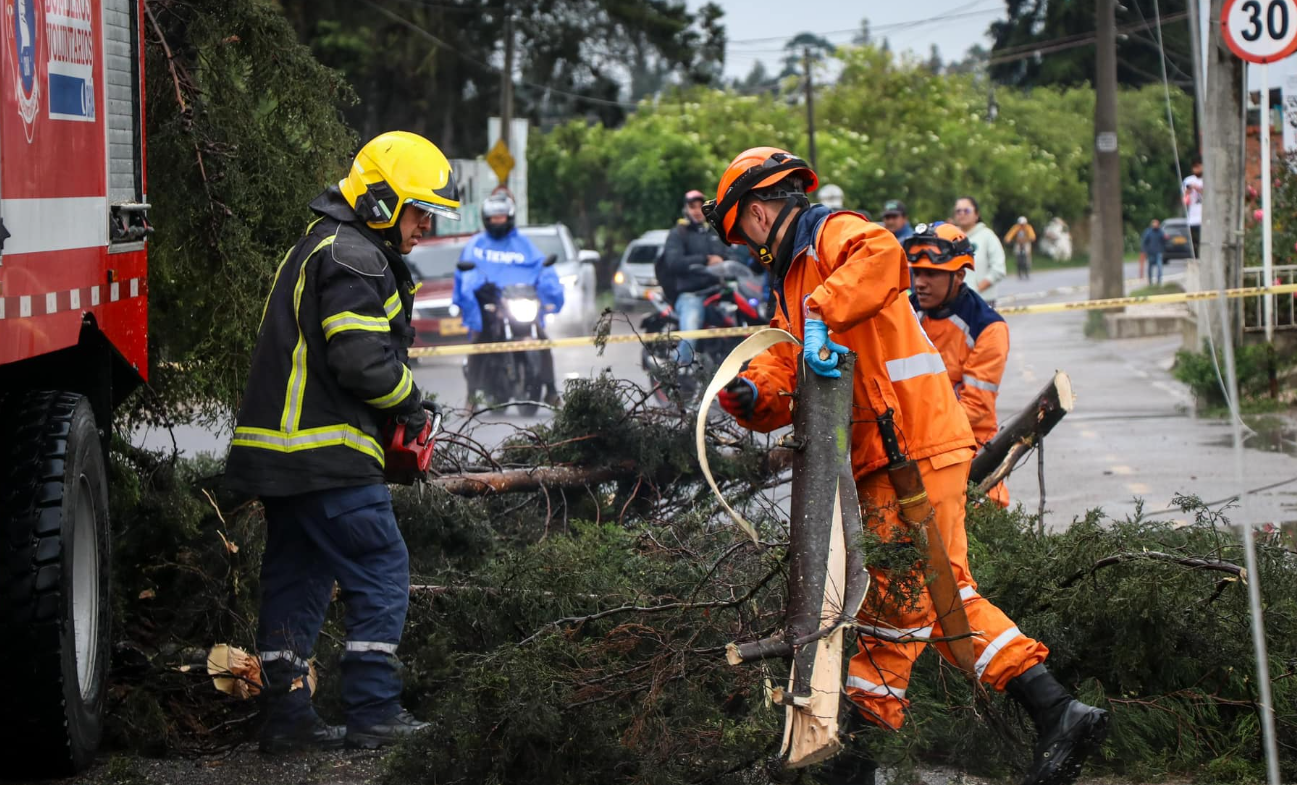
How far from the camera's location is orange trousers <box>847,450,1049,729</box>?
3898 mm

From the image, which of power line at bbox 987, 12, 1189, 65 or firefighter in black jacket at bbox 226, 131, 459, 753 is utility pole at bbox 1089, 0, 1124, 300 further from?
power line at bbox 987, 12, 1189, 65

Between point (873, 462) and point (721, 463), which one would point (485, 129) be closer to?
point (721, 463)

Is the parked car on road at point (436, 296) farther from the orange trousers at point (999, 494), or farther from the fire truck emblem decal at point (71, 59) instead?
the fire truck emblem decal at point (71, 59)

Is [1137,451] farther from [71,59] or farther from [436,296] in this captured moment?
[436,296]

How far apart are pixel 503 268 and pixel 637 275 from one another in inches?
640

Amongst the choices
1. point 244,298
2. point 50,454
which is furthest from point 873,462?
point 244,298

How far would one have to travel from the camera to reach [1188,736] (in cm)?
418

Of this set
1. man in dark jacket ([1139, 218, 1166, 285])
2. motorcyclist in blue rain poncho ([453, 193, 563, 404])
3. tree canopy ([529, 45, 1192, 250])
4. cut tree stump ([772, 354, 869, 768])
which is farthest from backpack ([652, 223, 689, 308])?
tree canopy ([529, 45, 1192, 250])

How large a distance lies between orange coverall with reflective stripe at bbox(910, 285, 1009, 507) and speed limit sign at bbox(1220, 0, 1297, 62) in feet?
13.5

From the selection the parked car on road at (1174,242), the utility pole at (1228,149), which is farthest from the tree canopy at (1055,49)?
the utility pole at (1228,149)

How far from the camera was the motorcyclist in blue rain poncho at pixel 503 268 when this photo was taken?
12398mm

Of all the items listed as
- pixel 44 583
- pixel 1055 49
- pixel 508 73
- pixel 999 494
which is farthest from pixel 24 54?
pixel 1055 49

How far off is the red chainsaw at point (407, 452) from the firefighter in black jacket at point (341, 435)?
1.4 inches

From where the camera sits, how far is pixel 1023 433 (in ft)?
20.3
